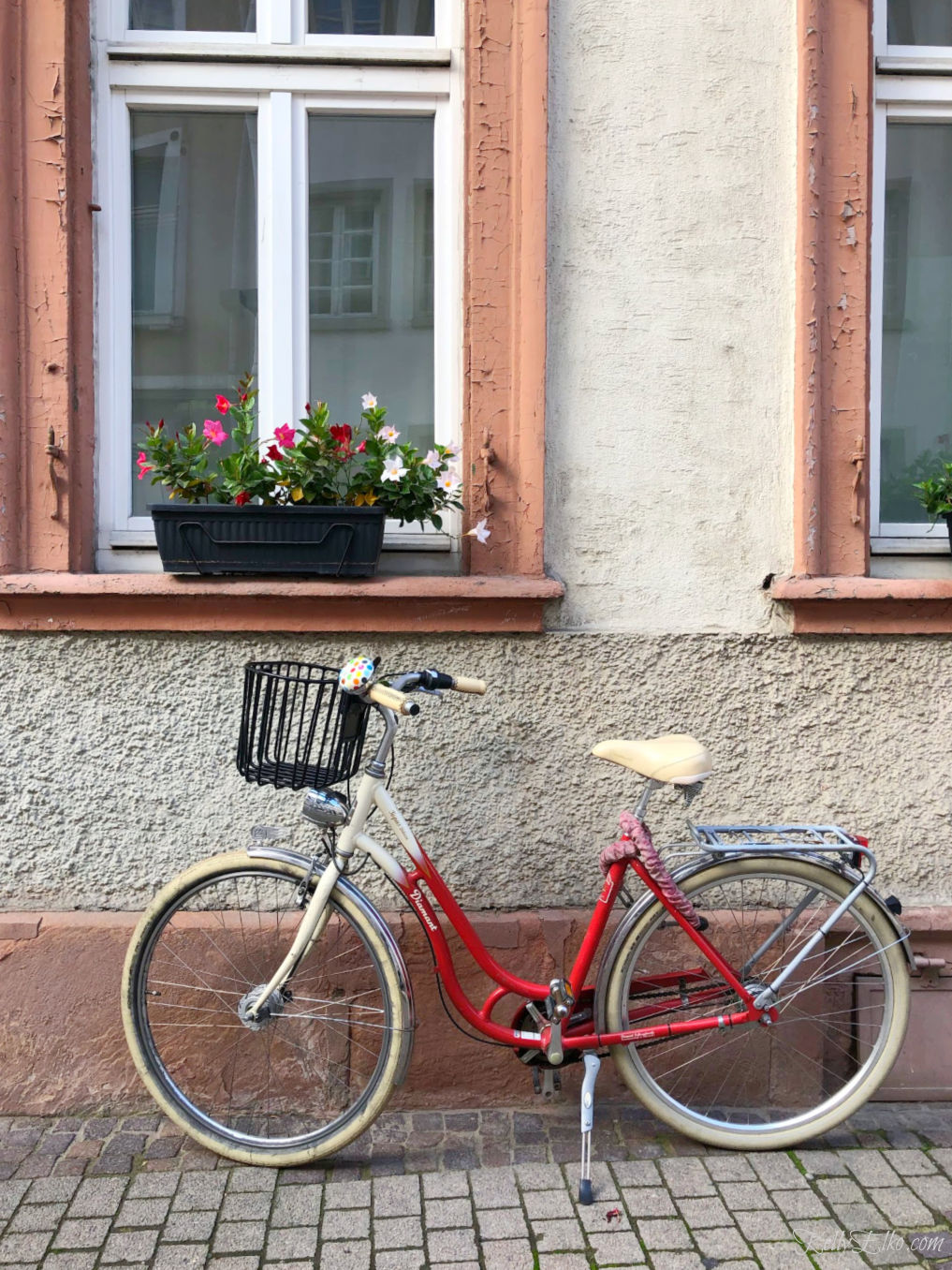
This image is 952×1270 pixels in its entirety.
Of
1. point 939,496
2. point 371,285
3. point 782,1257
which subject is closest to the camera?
point 782,1257

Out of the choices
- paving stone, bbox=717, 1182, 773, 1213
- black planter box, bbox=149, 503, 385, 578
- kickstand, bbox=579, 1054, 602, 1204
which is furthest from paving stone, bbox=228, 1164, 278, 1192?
black planter box, bbox=149, 503, 385, 578

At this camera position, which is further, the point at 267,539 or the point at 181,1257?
the point at 267,539

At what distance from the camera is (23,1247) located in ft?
8.80

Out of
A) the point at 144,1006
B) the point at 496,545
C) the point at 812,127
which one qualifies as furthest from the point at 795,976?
the point at 812,127

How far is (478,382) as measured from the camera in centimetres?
345

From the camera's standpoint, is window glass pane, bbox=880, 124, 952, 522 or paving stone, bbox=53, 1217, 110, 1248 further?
window glass pane, bbox=880, 124, 952, 522

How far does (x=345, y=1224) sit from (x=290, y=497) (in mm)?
1907

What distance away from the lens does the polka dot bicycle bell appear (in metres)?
2.80

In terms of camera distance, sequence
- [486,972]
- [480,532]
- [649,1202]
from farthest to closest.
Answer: [480,532] → [486,972] → [649,1202]

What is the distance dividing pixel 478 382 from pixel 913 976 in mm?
2220

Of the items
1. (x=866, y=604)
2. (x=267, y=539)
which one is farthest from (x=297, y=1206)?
(x=866, y=604)

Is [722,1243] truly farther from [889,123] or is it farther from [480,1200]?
[889,123]

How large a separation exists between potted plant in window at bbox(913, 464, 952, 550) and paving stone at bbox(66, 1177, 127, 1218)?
302 centimetres

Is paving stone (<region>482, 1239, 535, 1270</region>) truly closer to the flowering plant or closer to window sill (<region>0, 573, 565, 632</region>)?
window sill (<region>0, 573, 565, 632</region>)
